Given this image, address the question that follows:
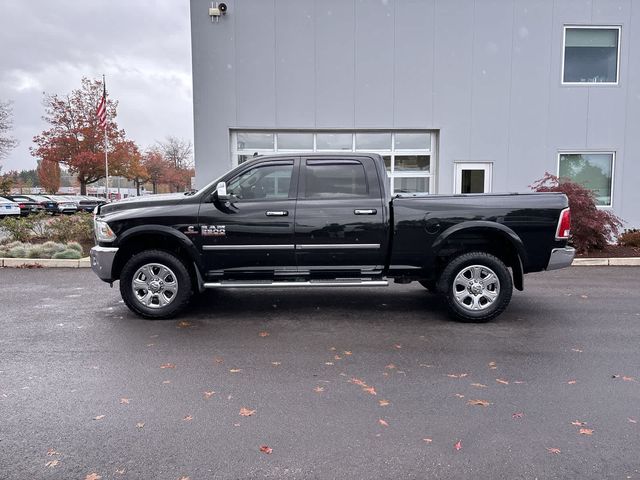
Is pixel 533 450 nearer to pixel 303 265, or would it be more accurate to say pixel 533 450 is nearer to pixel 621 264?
pixel 303 265

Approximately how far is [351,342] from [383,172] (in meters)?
2.28

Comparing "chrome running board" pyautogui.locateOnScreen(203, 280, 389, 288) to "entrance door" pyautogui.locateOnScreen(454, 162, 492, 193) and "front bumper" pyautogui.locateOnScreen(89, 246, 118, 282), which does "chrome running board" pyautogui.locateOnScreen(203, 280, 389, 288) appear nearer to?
"front bumper" pyautogui.locateOnScreen(89, 246, 118, 282)

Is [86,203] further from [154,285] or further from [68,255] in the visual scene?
[154,285]

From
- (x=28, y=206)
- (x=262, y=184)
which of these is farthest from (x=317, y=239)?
(x=28, y=206)

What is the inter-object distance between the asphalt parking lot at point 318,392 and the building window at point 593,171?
863cm

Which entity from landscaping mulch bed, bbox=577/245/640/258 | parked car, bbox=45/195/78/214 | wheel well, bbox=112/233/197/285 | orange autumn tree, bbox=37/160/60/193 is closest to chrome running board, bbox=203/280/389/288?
wheel well, bbox=112/233/197/285

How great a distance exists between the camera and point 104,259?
6195 millimetres

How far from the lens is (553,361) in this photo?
4848 mm

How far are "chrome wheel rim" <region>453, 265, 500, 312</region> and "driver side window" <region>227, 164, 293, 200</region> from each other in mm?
2448

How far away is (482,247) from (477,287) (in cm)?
60

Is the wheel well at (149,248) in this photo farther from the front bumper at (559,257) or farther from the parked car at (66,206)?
the parked car at (66,206)

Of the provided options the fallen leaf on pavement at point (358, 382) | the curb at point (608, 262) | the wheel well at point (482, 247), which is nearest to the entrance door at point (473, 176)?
the curb at point (608, 262)

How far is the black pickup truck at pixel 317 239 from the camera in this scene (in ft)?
20.2

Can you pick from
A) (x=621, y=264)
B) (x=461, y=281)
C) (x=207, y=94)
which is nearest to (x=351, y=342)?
(x=461, y=281)
